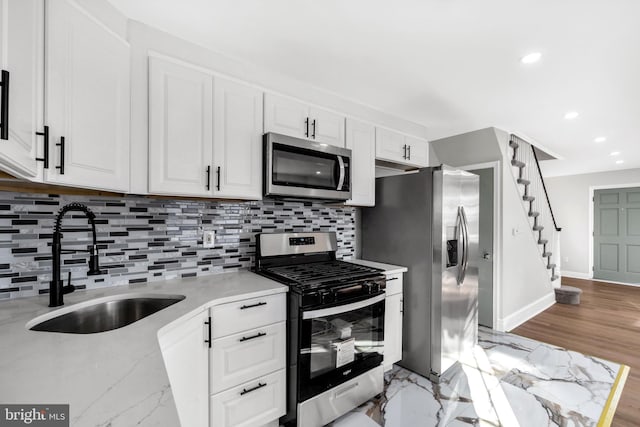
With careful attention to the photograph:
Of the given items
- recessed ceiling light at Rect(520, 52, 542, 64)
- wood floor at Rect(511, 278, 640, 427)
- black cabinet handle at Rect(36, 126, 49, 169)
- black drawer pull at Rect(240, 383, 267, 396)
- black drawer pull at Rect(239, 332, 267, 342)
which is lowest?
wood floor at Rect(511, 278, 640, 427)

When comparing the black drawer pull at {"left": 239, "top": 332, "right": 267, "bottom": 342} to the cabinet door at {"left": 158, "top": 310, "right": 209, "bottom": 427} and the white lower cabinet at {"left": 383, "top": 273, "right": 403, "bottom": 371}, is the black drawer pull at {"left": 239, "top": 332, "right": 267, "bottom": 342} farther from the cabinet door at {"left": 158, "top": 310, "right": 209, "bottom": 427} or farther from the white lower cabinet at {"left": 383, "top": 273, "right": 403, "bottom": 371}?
the white lower cabinet at {"left": 383, "top": 273, "right": 403, "bottom": 371}

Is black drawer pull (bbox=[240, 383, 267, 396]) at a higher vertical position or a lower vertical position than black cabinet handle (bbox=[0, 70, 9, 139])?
lower

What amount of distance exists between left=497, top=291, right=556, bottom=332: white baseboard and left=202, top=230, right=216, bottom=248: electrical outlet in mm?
3370

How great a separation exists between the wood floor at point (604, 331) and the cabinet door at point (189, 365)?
2.59 metres

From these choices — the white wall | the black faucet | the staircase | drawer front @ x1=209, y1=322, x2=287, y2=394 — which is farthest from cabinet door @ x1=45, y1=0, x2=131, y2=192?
the white wall

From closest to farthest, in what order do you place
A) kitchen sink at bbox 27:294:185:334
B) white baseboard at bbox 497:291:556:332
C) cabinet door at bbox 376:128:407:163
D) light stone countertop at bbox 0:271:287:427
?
light stone countertop at bbox 0:271:287:427
kitchen sink at bbox 27:294:185:334
cabinet door at bbox 376:128:407:163
white baseboard at bbox 497:291:556:332

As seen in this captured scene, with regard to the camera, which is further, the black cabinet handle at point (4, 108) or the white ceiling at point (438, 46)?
the white ceiling at point (438, 46)

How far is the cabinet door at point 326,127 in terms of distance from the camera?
2.29 metres

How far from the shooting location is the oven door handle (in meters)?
1.73

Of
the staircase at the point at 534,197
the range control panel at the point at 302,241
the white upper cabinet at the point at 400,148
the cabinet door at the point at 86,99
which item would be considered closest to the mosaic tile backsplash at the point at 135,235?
the range control panel at the point at 302,241

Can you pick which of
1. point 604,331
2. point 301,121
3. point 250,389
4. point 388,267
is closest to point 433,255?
point 388,267

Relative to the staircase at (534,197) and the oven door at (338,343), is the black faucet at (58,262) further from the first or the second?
the staircase at (534,197)

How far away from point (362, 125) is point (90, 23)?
6.35ft

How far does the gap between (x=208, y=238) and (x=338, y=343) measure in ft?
3.79
